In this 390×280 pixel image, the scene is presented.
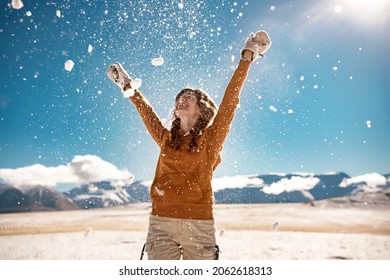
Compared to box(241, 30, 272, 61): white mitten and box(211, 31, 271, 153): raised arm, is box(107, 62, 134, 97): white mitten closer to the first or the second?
box(211, 31, 271, 153): raised arm

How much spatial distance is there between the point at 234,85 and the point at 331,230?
6.49 meters

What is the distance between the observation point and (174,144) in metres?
1.91

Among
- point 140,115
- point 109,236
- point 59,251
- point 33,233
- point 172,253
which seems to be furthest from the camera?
point 33,233

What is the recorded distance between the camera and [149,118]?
6.73ft

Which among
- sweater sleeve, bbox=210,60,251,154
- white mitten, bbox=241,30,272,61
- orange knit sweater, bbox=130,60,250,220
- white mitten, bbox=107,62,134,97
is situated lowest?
orange knit sweater, bbox=130,60,250,220

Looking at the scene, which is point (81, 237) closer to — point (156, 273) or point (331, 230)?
point (331, 230)

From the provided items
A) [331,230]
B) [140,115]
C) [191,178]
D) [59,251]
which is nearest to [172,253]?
[191,178]

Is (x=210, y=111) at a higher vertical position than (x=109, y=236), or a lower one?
higher

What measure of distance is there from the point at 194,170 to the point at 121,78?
0.70m

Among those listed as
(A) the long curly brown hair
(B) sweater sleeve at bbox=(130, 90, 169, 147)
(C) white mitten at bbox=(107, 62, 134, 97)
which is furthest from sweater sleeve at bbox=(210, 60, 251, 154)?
(C) white mitten at bbox=(107, 62, 134, 97)

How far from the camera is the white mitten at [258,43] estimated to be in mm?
1972

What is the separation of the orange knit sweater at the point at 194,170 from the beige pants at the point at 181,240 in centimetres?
3

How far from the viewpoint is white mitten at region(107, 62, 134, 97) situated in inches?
83.5

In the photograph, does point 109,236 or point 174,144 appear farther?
point 109,236
